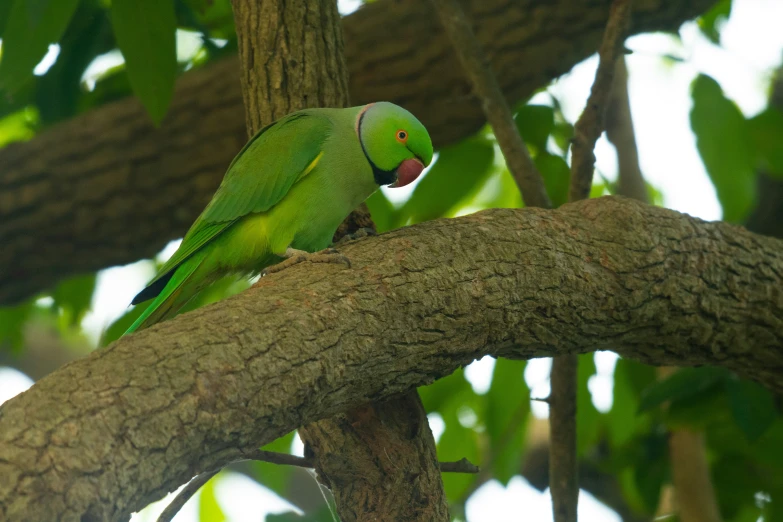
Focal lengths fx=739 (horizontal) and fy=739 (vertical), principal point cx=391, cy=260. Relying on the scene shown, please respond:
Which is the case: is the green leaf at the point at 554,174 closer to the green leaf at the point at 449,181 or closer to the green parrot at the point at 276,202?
the green leaf at the point at 449,181

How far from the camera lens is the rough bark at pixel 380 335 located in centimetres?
141

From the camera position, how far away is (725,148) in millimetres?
3062

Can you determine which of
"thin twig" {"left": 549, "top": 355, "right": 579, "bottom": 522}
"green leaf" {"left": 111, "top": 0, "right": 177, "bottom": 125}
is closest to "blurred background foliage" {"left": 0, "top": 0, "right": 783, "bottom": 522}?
"green leaf" {"left": 111, "top": 0, "right": 177, "bottom": 125}

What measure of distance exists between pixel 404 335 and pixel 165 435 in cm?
69

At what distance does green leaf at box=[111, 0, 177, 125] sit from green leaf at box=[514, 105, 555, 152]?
1.49 meters

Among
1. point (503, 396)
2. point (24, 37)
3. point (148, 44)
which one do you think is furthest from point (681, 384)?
point (24, 37)

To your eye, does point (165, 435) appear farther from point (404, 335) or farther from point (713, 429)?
point (713, 429)

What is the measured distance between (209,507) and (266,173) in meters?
1.89

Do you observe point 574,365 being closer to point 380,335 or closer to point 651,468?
point 380,335

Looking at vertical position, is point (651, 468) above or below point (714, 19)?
below

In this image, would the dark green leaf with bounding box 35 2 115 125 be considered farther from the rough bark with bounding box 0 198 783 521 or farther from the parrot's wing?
the rough bark with bounding box 0 198 783 521

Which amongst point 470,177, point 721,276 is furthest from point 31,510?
point 470,177

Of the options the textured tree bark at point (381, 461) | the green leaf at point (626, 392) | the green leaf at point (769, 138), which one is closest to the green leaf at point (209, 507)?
the textured tree bark at point (381, 461)

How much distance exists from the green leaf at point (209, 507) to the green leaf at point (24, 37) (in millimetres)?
2071
